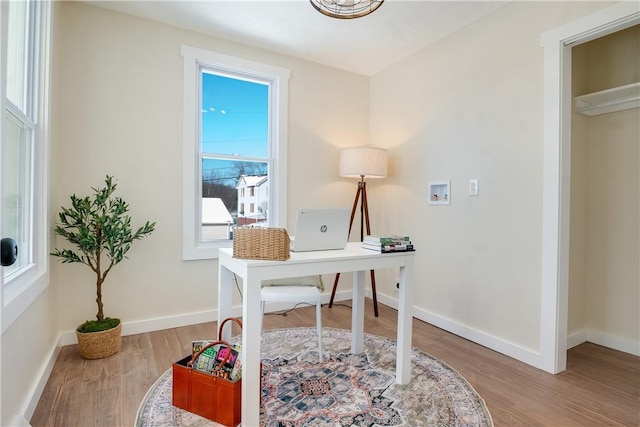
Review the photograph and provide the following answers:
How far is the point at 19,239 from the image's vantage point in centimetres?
175

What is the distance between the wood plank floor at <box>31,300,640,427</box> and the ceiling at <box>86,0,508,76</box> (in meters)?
2.50

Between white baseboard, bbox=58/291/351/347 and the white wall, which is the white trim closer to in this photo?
the white wall

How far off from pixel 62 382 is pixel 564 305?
3.07m

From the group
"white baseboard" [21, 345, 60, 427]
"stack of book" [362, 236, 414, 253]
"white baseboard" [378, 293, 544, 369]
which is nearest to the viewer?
"white baseboard" [21, 345, 60, 427]

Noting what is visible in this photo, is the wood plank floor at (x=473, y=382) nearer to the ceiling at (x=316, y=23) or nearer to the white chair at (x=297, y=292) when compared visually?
the white chair at (x=297, y=292)

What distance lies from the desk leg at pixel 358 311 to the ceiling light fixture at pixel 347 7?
5.03ft

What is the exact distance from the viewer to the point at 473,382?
2.00m

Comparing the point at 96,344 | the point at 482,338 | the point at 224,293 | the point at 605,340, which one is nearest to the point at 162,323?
the point at 96,344

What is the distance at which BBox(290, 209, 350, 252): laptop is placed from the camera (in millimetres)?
1810

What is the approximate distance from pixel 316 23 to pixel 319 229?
1844 mm

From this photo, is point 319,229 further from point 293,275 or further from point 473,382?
point 473,382

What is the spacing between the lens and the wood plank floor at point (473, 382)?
1668mm

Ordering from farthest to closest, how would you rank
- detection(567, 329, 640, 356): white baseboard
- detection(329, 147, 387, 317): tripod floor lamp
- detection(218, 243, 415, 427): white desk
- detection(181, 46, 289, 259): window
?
detection(329, 147, 387, 317): tripod floor lamp, detection(181, 46, 289, 259): window, detection(567, 329, 640, 356): white baseboard, detection(218, 243, 415, 427): white desk

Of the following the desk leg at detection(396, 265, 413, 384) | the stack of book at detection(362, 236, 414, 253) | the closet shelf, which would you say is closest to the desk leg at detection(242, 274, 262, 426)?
the stack of book at detection(362, 236, 414, 253)
